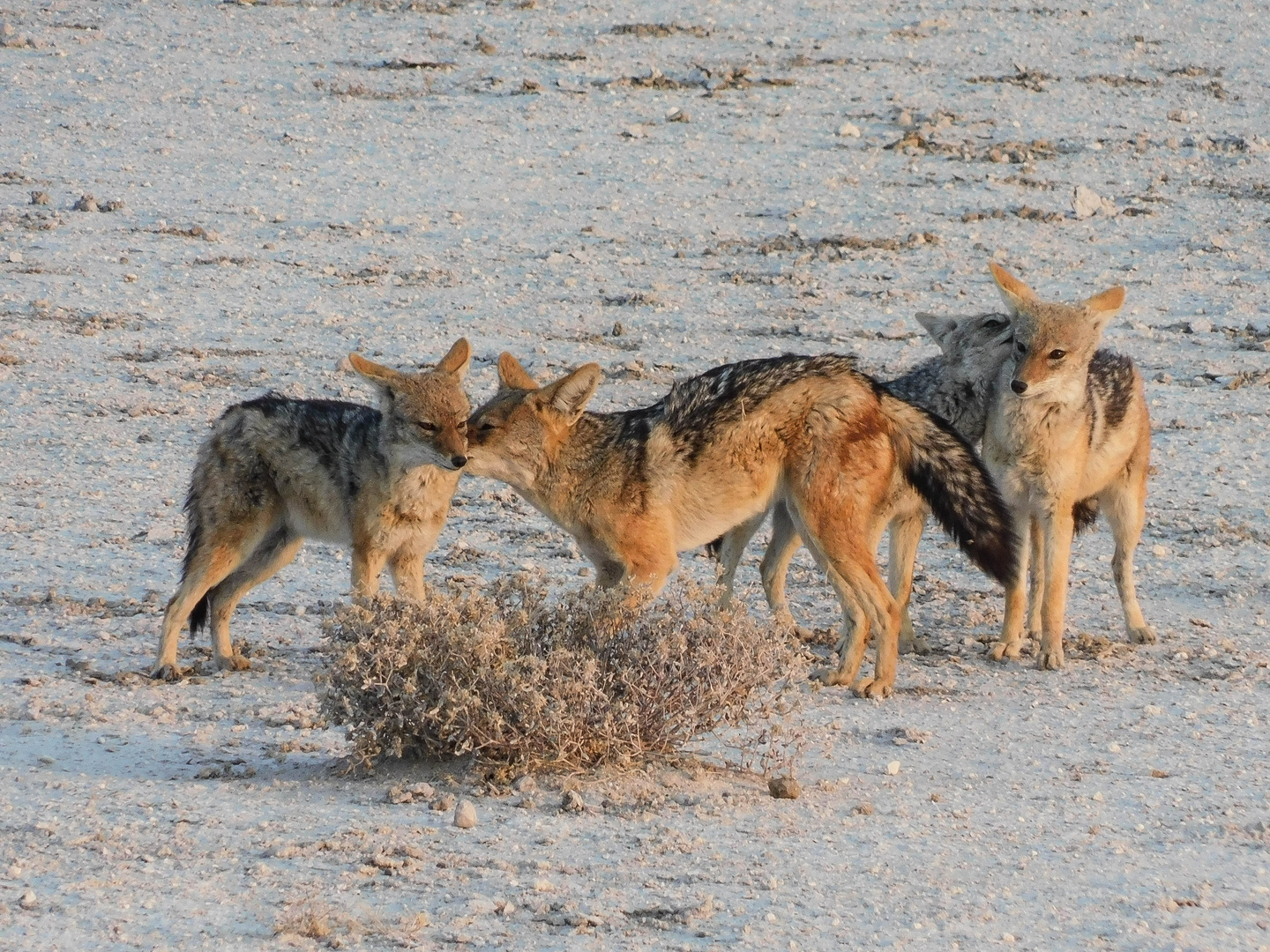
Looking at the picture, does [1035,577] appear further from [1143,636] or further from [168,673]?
[168,673]

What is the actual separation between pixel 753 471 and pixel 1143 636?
2.05 metres

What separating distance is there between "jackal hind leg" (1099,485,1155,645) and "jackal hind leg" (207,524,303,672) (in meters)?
3.67

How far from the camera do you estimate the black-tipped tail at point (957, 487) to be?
288 inches

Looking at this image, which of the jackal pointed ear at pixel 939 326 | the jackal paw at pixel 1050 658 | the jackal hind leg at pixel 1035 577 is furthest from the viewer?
the jackal pointed ear at pixel 939 326

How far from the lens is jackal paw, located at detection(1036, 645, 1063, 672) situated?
25.4ft

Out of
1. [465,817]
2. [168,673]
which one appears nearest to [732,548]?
[168,673]

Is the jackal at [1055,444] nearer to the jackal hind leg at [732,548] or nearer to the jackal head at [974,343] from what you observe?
the jackal head at [974,343]

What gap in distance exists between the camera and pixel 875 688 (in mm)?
7285

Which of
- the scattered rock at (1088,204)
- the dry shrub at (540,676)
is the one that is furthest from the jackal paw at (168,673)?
the scattered rock at (1088,204)

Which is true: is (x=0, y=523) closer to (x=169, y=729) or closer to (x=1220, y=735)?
(x=169, y=729)

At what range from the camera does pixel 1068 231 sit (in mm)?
14273

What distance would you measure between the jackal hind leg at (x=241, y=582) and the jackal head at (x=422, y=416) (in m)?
0.72

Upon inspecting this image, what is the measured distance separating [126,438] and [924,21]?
11225mm

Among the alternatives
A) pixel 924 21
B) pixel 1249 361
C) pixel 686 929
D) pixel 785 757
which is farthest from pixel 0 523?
pixel 924 21
